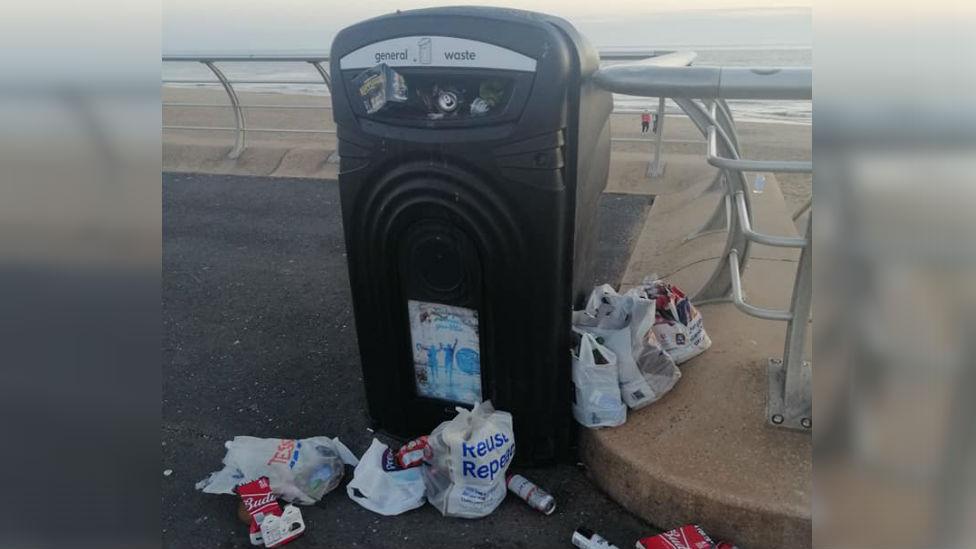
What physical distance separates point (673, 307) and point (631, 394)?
0.46m

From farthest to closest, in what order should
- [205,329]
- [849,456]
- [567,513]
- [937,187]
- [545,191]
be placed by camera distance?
[205,329] → [567,513] → [545,191] → [849,456] → [937,187]

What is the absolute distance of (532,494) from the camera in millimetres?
2627

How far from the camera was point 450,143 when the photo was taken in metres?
2.42

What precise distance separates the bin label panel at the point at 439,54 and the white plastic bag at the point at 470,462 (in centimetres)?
116

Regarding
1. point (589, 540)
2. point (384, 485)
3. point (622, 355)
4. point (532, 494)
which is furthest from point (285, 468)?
point (622, 355)

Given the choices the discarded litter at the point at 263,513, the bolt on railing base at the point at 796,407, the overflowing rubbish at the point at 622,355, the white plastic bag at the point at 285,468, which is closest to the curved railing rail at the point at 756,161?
the bolt on railing base at the point at 796,407

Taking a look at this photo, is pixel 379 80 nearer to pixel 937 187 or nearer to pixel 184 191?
pixel 937 187

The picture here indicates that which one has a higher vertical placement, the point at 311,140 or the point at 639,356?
the point at 311,140

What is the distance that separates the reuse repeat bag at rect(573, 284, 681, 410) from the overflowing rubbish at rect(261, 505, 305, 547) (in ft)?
3.89

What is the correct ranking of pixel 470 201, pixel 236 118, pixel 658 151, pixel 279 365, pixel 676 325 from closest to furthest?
pixel 470 201, pixel 676 325, pixel 279 365, pixel 658 151, pixel 236 118

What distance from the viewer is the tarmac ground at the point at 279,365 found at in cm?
257

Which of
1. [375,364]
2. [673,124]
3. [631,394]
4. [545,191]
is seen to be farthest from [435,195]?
[673,124]

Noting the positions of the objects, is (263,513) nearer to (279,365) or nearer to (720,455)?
(279,365)

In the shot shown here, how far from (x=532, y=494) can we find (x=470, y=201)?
102 cm
